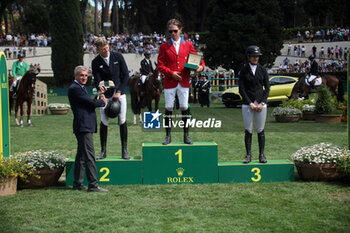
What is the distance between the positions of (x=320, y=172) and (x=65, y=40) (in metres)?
34.9

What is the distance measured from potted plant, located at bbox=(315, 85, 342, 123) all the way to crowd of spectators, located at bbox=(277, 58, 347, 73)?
2328cm

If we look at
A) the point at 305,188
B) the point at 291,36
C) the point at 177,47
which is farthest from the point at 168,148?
the point at 291,36

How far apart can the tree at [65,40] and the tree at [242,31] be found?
12.2 meters

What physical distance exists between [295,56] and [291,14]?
19753 millimetres

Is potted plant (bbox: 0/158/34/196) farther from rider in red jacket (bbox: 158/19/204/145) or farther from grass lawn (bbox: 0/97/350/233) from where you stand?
rider in red jacket (bbox: 158/19/204/145)

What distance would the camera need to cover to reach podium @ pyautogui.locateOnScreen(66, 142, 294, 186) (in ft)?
22.3

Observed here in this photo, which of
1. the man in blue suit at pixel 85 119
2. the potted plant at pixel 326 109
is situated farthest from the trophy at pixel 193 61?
the potted plant at pixel 326 109

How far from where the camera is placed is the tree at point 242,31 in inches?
1458

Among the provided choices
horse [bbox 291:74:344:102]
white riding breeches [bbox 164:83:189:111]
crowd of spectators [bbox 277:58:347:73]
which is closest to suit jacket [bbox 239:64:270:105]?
white riding breeches [bbox 164:83:189:111]

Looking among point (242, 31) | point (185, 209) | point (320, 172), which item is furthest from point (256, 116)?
point (242, 31)

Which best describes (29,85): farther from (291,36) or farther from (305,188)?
(291,36)

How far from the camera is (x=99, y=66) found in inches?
275

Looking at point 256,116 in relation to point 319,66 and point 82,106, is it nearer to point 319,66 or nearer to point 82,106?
point 82,106

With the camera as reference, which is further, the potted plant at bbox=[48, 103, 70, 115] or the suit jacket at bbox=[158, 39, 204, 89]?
the potted plant at bbox=[48, 103, 70, 115]
